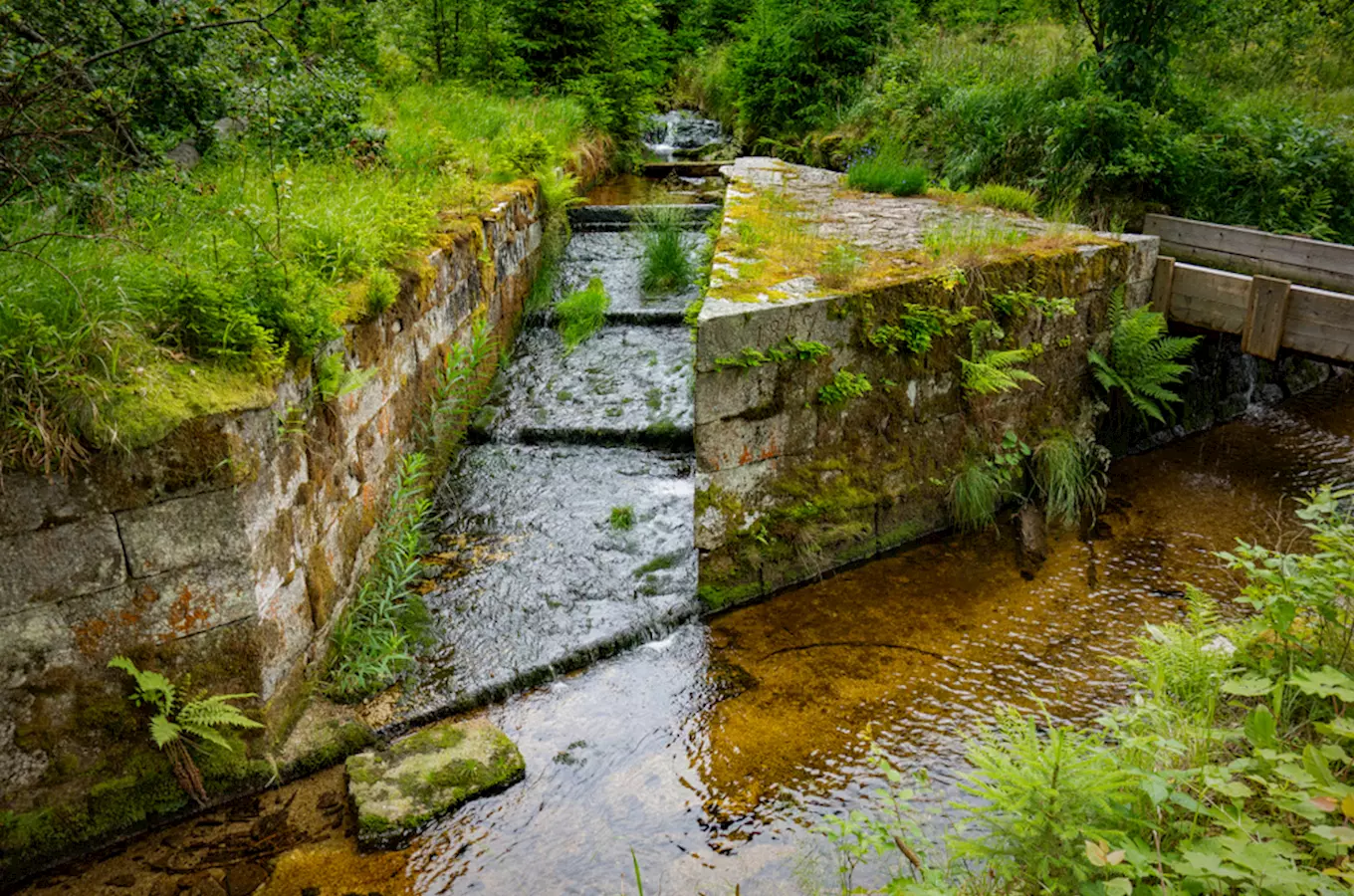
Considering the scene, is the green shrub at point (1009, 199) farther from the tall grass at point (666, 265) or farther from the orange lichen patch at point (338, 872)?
the orange lichen patch at point (338, 872)

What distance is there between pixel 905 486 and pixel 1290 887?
3.73m

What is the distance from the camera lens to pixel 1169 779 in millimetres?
2699

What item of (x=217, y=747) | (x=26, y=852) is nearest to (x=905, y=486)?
(x=217, y=747)

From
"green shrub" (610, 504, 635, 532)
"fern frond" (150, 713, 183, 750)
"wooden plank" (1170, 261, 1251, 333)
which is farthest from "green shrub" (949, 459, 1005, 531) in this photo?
"fern frond" (150, 713, 183, 750)

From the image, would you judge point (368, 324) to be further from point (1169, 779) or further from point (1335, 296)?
point (1335, 296)

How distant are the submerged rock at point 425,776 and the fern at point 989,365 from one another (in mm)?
3683

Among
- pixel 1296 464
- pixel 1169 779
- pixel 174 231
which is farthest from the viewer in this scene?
pixel 1296 464

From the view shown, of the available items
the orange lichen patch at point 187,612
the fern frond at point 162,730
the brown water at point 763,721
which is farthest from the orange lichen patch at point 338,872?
the orange lichen patch at point 187,612

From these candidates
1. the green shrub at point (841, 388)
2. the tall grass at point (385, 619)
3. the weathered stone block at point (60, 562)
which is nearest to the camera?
the weathered stone block at point (60, 562)

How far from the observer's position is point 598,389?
700 centimetres

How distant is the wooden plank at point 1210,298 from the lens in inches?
260

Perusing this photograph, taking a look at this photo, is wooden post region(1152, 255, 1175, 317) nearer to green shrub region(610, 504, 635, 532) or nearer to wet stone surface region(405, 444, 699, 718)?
wet stone surface region(405, 444, 699, 718)

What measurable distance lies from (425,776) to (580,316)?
15.8 ft

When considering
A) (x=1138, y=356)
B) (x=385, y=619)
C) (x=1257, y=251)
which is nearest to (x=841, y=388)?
(x=1138, y=356)
